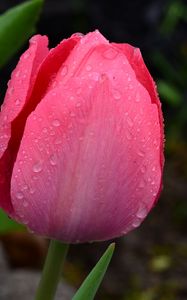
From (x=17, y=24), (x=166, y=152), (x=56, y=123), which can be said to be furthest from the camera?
(x=166, y=152)

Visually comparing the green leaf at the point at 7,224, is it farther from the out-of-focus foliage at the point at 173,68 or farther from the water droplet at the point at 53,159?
the out-of-focus foliage at the point at 173,68

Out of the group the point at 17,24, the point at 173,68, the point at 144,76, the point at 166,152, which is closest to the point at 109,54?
the point at 144,76

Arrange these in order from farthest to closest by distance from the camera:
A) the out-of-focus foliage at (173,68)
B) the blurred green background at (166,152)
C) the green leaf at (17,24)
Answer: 1. the out-of-focus foliage at (173,68)
2. the blurred green background at (166,152)
3. the green leaf at (17,24)

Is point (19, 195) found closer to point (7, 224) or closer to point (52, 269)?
point (52, 269)

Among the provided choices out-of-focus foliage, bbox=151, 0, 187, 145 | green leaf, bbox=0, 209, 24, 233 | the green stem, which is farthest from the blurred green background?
the green stem

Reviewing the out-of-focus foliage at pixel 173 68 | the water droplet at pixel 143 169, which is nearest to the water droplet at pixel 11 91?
the water droplet at pixel 143 169
